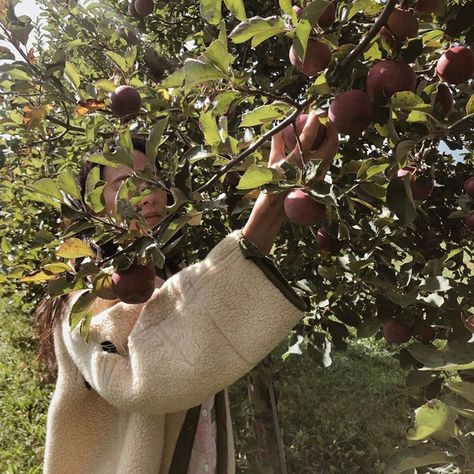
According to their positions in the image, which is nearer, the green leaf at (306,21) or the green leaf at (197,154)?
the green leaf at (306,21)

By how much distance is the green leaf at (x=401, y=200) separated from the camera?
775 millimetres

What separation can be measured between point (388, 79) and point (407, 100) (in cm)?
5

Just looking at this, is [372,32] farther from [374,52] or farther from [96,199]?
[96,199]

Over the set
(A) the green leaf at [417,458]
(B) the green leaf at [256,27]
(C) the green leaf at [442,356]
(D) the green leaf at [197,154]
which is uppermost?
(B) the green leaf at [256,27]

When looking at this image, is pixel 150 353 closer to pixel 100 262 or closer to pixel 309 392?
pixel 100 262

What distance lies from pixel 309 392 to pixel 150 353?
2909 millimetres

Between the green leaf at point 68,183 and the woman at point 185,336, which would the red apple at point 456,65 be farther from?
the green leaf at point 68,183

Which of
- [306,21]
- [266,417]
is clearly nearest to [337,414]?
[266,417]

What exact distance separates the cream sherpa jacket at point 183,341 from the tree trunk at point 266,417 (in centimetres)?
106

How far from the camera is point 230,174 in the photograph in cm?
129

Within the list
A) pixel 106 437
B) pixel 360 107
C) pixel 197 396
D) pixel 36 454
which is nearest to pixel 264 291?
pixel 197 396

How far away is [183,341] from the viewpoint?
98cm

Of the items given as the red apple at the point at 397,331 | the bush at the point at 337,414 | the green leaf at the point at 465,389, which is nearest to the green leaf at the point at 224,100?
the green leaf at the point at 465,389

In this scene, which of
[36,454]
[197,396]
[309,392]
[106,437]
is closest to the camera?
[197,396]
